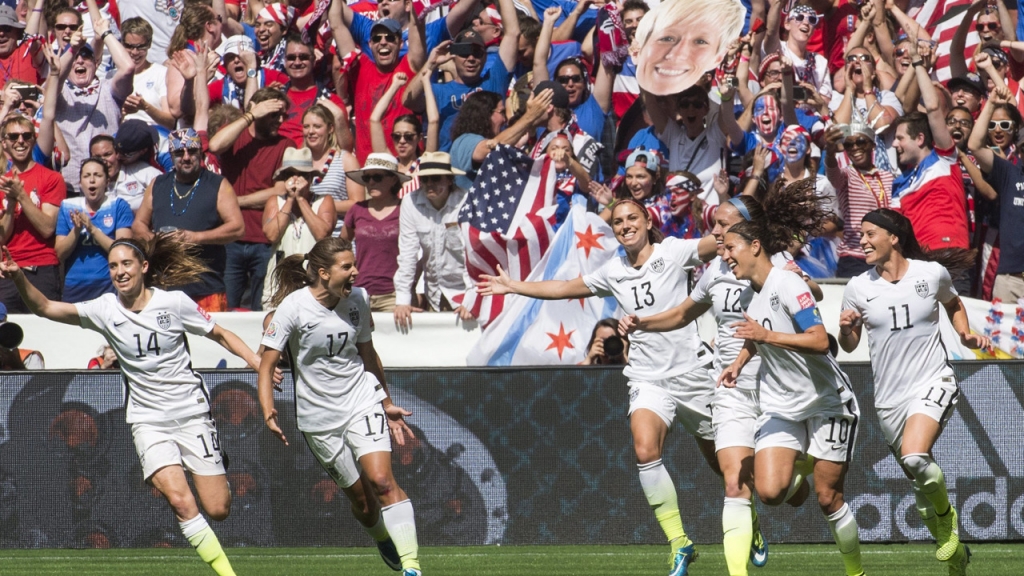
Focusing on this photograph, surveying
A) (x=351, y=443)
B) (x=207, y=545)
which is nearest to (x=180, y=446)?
(x=207, y=545)

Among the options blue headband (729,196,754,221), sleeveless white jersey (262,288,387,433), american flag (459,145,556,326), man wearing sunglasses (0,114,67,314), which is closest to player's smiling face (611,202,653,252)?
blue headband (729,196,754,221)

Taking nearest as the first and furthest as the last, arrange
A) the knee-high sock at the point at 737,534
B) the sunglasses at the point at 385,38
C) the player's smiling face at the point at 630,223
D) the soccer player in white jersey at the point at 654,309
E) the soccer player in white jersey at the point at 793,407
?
the knee-high sock at the point at 737,534 → the soccer player in white jersey at the point at 793,407 → the soccer player in white jersey at the point at 654,309 → the player's smiling face at the point at 630,223 → the sunglasses at the point at 385,38

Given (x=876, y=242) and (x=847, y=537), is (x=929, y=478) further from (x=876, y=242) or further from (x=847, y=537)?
(x=876, y=242)

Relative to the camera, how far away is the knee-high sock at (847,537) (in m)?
7.18

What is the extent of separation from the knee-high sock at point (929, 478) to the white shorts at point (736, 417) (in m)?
0.96

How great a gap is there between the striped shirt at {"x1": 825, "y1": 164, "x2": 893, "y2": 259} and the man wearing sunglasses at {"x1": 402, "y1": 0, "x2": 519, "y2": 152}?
138 inches

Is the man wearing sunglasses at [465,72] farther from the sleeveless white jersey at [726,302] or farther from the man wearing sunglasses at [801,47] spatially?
the sleeveless white jersey at [726,302]

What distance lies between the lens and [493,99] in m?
12.7

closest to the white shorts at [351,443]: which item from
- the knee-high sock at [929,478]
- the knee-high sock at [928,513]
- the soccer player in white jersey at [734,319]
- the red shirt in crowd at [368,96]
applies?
the soccer player in white jersey at [734,319]

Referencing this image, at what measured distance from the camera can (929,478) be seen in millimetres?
7625

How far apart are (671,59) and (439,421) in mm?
4179

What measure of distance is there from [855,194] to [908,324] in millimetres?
4086

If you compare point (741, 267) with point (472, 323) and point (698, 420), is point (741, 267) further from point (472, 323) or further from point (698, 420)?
point (472, 323)

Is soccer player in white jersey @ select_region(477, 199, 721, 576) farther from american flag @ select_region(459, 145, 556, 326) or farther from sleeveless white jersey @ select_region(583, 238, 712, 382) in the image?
american flag @ select_region(459, 145, 556, 326)
